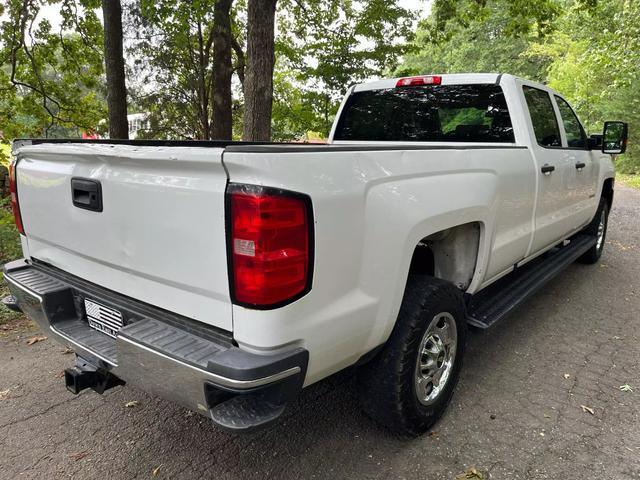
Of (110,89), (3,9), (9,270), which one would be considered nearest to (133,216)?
(9,270)

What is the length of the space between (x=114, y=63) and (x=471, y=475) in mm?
8400

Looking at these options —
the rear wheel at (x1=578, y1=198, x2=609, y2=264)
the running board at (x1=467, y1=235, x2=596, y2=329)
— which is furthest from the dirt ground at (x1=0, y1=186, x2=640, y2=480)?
the rear wheel at (x1=578, y1=198, x2=609, y2=264)

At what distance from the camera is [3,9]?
33.5 ft

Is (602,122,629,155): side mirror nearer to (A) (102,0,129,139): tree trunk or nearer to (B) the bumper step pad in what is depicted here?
(B) the bumper step pad

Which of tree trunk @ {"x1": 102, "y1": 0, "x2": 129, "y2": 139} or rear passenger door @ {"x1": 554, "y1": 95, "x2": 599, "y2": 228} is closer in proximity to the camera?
rear passenger door @ {"x1": 554, "y1": 95, "x2": 599, "y2": 228}

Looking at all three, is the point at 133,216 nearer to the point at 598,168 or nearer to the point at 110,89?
the point at 598,168

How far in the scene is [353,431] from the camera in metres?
2.63

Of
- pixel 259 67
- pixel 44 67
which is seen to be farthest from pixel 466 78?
pixel 44 67

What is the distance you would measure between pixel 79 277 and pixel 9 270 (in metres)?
0.64

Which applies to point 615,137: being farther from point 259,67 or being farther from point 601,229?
point 259,67

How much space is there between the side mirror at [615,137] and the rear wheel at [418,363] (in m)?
3.46

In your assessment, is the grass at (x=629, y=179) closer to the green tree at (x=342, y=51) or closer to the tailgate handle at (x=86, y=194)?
the green tree at (x=342, y=51)

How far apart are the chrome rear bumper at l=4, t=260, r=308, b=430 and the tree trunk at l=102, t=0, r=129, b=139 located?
6999 millimetres

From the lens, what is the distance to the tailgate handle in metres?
2.12
